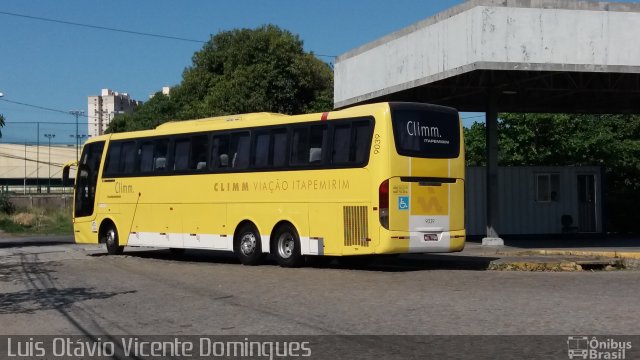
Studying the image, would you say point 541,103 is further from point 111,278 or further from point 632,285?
point 111,278

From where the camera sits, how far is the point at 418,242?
53.7ft

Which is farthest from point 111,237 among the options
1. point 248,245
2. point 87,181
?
point 248,245

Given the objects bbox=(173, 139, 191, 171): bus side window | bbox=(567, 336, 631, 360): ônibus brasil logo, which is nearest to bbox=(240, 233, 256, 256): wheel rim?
bbox=(173, 139, 191, 171): bus side window

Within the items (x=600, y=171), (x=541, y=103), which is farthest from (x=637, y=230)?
(x=541, y=103)

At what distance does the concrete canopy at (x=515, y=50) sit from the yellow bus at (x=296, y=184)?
15.0ft

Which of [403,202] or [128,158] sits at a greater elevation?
[128,158]

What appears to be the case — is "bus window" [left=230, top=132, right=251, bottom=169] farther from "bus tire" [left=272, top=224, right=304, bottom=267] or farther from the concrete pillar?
the concrete pillar

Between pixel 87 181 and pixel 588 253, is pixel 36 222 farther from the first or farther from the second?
pixel 588 253

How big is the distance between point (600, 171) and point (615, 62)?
865 centimetres

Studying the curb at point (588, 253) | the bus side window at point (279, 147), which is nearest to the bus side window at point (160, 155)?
the bus side window at point (279, 147)

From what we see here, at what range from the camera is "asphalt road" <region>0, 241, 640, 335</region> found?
985 cm

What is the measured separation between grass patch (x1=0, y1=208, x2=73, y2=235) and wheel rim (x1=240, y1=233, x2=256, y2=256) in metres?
23.1

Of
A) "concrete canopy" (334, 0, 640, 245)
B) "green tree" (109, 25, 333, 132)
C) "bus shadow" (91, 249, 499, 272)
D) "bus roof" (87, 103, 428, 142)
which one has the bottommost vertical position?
"bus shadow" (91, 249, 499, 272)

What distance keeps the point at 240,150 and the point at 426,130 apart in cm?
509
